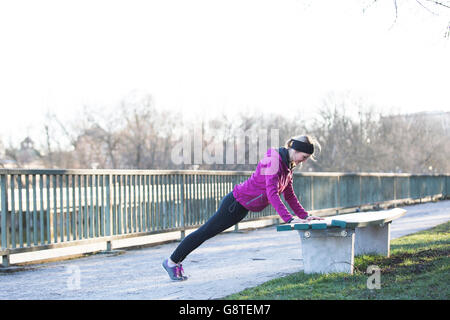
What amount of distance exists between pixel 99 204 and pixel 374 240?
4.15m

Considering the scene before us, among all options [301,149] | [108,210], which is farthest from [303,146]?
[108,210]

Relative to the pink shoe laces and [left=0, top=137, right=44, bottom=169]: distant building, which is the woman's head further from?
[left=0, top=137, right=44, bottom=169]: distant building

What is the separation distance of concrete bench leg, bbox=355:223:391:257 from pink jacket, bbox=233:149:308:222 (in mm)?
2218

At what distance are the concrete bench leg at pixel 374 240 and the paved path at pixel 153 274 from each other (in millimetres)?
890

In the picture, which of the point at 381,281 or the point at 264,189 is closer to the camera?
the point at 381,281

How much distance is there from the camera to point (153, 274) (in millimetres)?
7125

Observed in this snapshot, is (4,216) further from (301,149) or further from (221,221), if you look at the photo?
(301,149)

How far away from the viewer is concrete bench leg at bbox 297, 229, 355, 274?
6.30 metres

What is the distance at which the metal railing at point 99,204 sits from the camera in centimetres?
783

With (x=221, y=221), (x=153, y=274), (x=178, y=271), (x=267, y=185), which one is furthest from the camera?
(x=153, y=274)

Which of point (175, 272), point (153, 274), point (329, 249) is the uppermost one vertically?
point (329, 249)

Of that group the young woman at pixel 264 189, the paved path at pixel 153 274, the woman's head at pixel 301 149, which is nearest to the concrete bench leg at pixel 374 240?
the paved path at pixel 153 274

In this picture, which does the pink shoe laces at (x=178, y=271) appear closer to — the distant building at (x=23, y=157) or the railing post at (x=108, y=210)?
the railing post at (x=108, y=210)

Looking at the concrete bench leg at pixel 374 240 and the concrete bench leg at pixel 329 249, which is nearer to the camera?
the concrete bench leg at pixel 329 249
